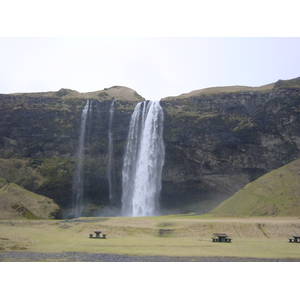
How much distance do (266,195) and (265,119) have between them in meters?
25.8

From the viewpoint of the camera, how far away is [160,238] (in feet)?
101

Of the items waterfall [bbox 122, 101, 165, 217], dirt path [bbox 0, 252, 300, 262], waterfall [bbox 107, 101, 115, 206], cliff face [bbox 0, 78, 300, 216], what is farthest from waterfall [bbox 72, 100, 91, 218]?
dirt path [bbox 0, 252, 300, 262]

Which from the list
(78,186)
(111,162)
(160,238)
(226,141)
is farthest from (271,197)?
(78,186)

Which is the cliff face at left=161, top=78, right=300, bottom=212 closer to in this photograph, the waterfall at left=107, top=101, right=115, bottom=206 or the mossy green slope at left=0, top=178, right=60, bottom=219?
the waterfall at left=107, top=101, right=115, bottom=206

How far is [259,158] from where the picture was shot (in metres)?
66.9

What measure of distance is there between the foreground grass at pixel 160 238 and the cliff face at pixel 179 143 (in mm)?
30849

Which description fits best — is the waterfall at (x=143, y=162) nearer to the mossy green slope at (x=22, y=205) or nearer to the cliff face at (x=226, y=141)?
the cliff face at (x=226, y=141)

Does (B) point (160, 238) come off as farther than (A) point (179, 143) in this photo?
No

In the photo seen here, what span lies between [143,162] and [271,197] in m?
30.0

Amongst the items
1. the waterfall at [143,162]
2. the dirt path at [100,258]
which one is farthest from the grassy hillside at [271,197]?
the dirt path at [100,258]

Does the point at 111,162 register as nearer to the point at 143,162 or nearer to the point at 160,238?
the point at 143,162

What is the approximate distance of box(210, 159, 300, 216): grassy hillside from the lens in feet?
138

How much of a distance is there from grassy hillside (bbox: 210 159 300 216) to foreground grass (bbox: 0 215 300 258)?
21.9ft

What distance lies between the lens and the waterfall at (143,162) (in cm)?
6656
